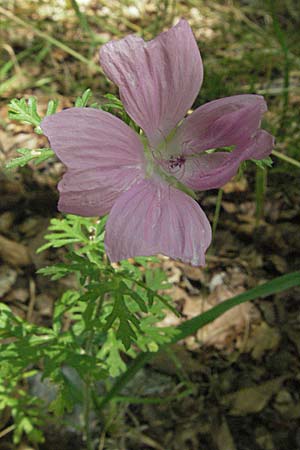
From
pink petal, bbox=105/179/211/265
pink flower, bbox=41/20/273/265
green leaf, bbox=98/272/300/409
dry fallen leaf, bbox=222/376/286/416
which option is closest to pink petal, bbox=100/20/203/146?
pink flower, bbox=41/20/273/265

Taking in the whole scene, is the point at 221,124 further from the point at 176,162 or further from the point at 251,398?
the point at 251,398

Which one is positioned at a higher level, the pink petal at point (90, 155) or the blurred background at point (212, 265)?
the pink petal at point (90, 155)

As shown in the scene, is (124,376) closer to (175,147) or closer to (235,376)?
(235,376)

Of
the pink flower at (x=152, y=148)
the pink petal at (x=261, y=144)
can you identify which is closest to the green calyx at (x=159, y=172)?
the pink flower at (x=152, y=148)

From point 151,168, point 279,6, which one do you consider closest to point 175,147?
point 151,168

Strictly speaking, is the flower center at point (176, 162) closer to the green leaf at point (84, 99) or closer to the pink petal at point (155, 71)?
the pink petal at point (155, 71)

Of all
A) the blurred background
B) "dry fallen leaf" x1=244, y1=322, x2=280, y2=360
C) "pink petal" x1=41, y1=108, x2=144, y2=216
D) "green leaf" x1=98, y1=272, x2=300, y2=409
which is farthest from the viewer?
"dry fallen leaf" x1=244, y1=322, x2=280, y2=360

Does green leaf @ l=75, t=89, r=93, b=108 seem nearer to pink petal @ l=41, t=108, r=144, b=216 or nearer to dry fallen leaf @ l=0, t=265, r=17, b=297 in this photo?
pink petal @ l=41, t=108, r=144, b=216

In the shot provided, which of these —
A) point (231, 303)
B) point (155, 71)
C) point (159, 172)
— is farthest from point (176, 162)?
point (231, 303)
